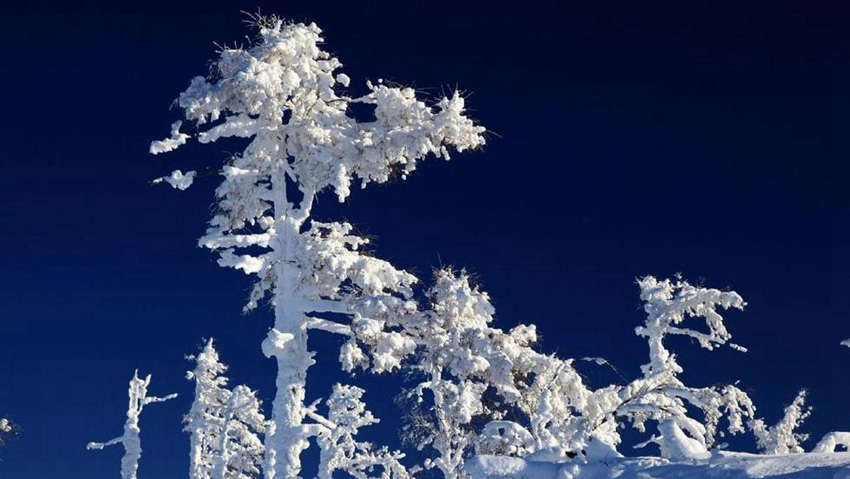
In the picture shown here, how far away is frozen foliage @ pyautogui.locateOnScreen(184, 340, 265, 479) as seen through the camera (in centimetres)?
5138

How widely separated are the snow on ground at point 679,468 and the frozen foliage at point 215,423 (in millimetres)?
40378

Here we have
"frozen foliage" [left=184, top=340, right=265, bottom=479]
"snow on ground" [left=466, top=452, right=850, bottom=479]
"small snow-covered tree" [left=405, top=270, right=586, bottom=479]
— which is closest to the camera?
"snow on ground" [left=466, top=452, right=850, bottom=479]

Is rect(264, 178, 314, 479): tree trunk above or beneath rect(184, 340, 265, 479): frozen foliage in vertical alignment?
beneath

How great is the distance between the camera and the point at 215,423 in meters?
52.5

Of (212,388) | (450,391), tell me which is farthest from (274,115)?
(212,388)

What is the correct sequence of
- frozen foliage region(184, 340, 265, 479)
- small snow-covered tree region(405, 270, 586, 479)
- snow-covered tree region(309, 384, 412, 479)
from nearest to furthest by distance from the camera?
small snow-covered tree region(405, 270, 586, 479), snow-covered tree region(309, 384, 412, 479), frozen foliage region(184, 340, 265, 479)

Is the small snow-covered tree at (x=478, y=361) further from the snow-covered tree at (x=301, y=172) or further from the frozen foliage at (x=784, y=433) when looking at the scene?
the frozen foliage at (x=784, y=433)

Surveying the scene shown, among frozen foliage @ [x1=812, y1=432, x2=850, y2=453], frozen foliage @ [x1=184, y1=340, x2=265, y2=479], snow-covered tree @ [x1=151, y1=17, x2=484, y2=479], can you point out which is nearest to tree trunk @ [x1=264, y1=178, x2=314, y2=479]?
snow-covered tree @ [x1=151, y1=17, x2=484, y2=479]

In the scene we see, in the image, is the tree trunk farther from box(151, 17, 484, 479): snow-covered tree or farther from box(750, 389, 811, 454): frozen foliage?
box(750, 389, 811, 454): frozen foliage

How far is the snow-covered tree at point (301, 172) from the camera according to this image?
63.9ft

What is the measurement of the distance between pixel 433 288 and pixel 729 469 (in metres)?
12.4

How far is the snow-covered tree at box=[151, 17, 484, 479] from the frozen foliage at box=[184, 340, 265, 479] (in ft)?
→ 91.6

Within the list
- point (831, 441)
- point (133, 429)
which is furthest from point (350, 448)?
point (831, 441)

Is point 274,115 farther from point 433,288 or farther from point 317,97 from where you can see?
point 433,288
